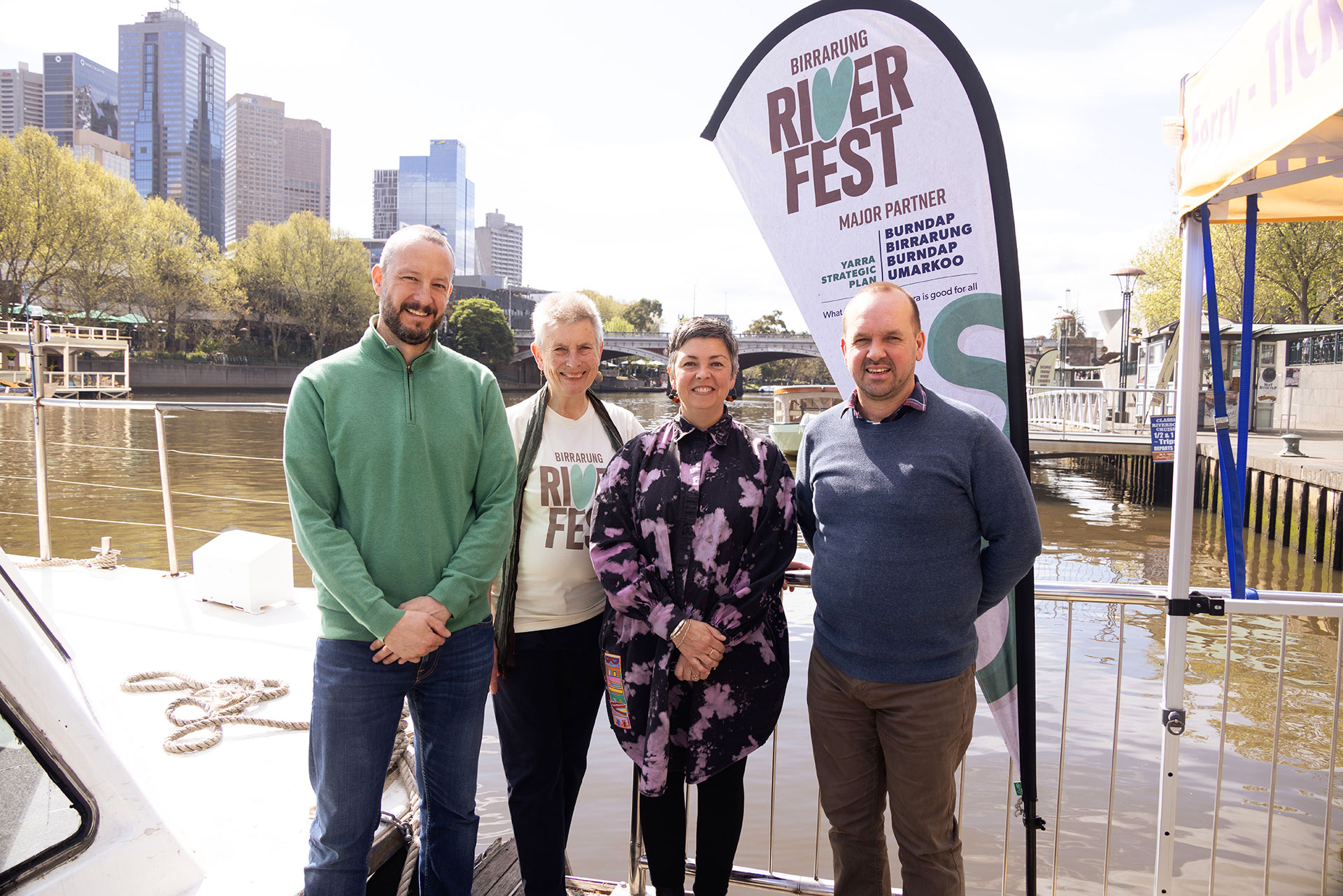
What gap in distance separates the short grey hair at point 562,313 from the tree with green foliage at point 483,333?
5512 cm

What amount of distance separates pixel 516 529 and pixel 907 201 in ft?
4.70

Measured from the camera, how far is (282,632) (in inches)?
160

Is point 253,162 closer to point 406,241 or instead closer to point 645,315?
point 645,315

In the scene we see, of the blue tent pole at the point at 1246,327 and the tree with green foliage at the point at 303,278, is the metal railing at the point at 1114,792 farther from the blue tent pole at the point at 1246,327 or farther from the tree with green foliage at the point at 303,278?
the tree with green foliage at the point at 303,278

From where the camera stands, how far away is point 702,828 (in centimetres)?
213

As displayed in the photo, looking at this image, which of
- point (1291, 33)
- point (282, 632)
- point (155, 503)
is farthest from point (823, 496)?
point (155, 503)

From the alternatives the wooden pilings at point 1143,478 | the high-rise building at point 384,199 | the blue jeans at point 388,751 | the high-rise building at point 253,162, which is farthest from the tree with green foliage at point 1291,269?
the high-rise building at point 384,199

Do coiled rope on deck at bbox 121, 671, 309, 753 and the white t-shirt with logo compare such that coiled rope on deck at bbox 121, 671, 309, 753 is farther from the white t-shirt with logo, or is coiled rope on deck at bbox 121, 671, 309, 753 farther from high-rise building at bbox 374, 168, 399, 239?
high-rise building at bbox 374, 168, 399, 239

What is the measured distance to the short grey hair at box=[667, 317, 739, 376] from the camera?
2.09 meters

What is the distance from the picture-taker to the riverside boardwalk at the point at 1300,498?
10977 mm

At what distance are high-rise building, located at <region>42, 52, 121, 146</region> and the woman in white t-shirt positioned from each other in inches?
6210

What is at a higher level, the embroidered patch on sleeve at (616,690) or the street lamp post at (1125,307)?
the street lamp post at (1125,307)

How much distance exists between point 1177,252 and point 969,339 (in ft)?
95.2

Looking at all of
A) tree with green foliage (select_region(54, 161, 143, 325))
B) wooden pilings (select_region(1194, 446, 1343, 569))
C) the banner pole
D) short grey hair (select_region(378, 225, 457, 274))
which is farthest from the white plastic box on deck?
tree with green foliage (select_region(54, 161, 143, 325))
